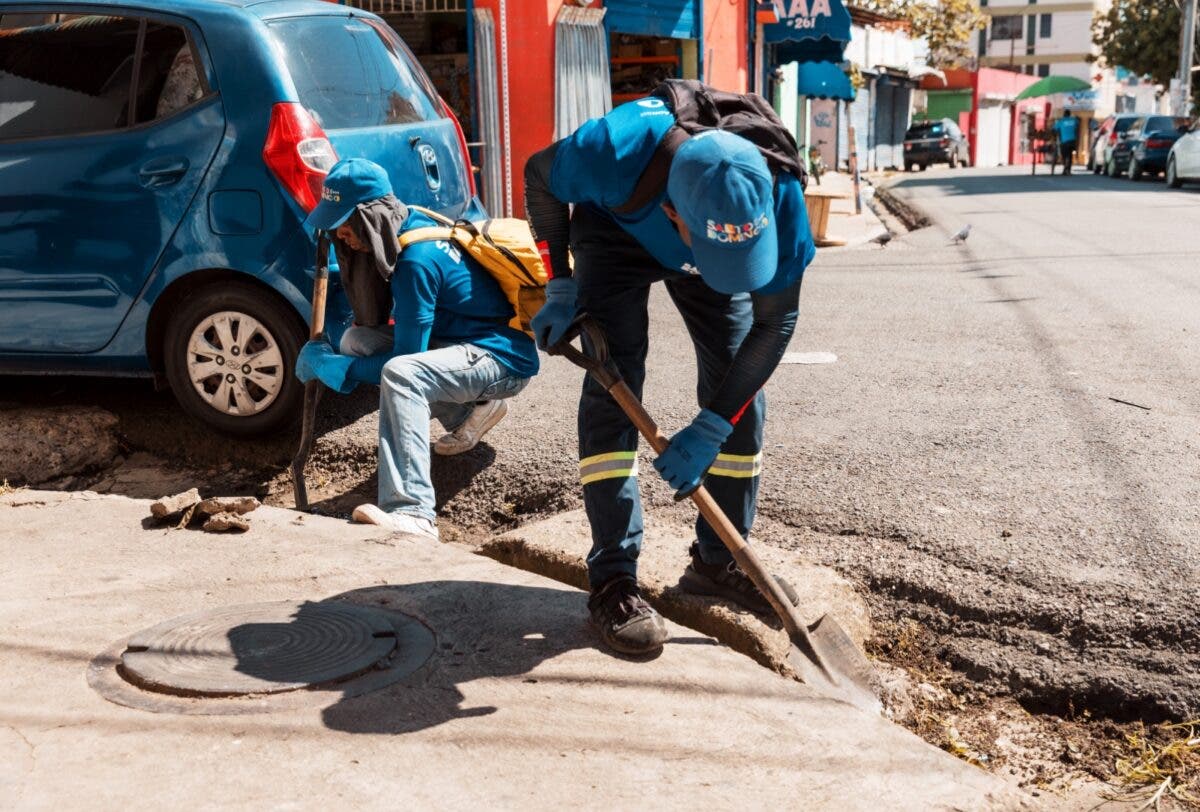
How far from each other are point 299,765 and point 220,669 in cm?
58

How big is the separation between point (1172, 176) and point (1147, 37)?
2516 centimetres

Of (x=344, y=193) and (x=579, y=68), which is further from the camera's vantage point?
(x=579, y=68)

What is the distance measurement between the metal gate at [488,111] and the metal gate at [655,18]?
2336mm

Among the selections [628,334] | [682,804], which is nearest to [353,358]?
[628,334]

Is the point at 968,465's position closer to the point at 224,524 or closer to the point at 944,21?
the point at 224,524

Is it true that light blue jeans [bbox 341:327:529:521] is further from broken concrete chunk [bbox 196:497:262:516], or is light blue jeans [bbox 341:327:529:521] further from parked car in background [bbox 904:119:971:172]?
parked car in background [bbox 904:119:971:172]

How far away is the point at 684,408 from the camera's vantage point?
5.81 m

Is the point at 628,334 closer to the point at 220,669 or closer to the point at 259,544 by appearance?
the point at 220,669

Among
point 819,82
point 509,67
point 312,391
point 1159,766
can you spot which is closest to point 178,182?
point 312,391

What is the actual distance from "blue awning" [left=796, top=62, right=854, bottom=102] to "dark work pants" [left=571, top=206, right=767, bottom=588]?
27.2 metres

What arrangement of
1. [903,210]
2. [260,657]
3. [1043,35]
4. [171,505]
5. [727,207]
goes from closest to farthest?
[727,207], [260,657], [171,505], [903,210], [1043,35]

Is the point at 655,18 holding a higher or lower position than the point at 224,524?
higher

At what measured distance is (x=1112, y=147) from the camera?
29.8m

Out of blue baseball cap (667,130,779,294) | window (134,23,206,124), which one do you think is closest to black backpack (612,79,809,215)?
blue baseball cap (667,130,779,294)
